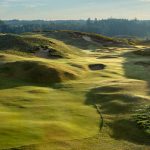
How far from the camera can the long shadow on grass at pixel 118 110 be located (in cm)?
3150

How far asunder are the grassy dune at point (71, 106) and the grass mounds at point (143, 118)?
0.74 feet

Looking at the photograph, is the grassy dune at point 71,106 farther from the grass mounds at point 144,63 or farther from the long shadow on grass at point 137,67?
the grass mounds at point 144,63

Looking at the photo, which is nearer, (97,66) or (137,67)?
(97,66)

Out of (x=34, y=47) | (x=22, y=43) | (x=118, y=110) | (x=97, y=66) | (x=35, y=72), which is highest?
(x=22, y=43)

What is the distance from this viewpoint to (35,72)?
5288 centimetres

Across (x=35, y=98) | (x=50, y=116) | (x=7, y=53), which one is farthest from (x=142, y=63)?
(x=50, y=116)

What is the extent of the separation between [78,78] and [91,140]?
24.6m

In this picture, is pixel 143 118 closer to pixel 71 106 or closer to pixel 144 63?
pixel 71 106

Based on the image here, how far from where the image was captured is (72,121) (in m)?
33.7

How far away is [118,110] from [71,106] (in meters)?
4.47

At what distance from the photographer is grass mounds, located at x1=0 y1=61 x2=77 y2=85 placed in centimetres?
5143

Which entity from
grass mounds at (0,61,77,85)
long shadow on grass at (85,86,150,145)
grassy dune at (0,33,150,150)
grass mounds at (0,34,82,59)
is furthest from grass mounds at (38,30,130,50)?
long shadow on grass at (85,86,150,145)

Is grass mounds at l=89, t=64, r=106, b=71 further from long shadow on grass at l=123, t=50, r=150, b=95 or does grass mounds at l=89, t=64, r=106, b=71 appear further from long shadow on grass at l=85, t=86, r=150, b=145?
long shadow on grass at l=85, t=86, r=150, b=145

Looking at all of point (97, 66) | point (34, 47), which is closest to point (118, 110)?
point (97, 66)
